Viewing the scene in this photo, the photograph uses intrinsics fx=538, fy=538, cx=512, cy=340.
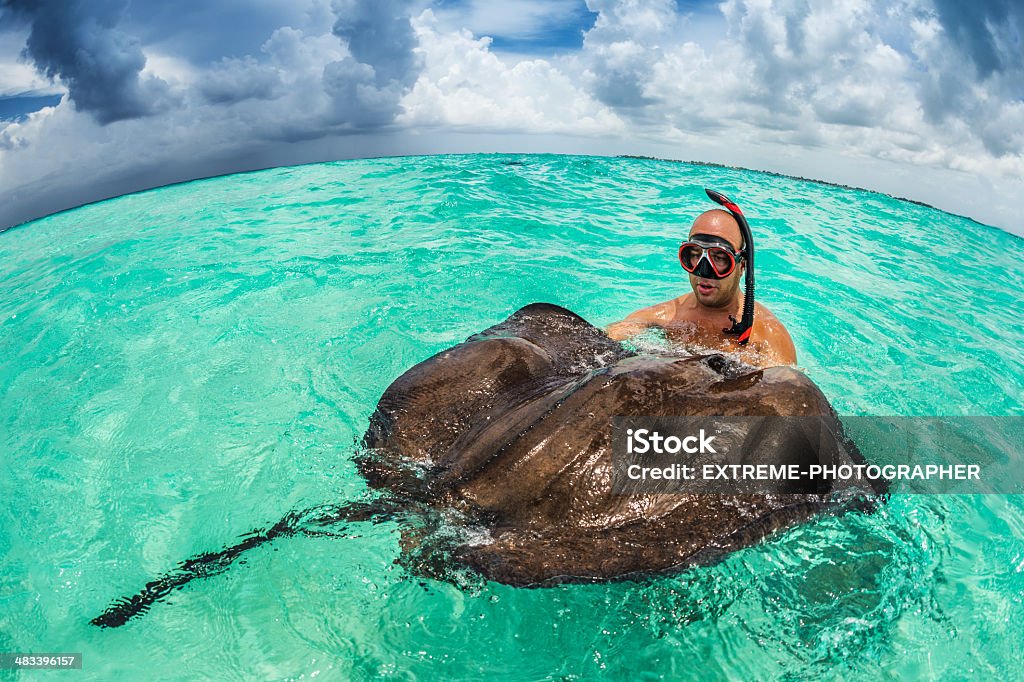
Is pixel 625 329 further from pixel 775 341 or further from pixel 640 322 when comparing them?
pixel 775 341

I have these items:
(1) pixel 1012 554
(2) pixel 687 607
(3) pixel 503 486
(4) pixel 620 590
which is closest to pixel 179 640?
(3) pixel 503 486

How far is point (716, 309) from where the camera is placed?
607 centimetres

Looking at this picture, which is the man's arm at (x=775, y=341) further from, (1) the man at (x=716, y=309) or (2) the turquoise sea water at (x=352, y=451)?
(2) the turquoise sea water at (x=352, y=451)

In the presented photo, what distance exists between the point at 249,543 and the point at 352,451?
5.79 ft

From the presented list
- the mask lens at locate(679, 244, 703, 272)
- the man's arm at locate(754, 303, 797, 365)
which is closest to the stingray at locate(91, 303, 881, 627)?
the mask lens at locate(679, 244, 703, 272)

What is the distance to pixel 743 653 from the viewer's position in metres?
3.01

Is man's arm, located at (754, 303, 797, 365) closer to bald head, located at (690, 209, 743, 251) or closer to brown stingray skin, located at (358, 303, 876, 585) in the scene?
bald head, located at (690, 209, 743, 251)

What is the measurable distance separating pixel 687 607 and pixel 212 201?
84.7 feet

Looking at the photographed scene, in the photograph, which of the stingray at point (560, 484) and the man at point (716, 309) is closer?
the stingray at point (560, 484)

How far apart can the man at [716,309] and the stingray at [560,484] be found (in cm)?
255

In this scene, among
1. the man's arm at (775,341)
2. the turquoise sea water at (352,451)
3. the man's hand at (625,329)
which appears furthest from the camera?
the man's hand at (625,329)

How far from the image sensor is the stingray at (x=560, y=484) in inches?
97.7

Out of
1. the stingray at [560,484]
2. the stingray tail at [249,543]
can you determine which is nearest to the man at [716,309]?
the stingray at [560,484]

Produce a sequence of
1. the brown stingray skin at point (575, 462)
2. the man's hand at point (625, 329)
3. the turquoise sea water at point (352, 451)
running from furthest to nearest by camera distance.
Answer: the man's hand at point (625, 329) → the turquoise sea water at point (352, 451) → the brown stingray skin at point (575, 462)
